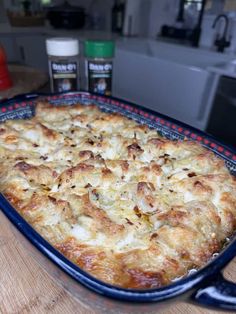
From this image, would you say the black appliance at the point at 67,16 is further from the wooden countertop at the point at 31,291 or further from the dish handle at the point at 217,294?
the dish handle at the point at 217,294

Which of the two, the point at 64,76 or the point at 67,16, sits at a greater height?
the point at 64,76

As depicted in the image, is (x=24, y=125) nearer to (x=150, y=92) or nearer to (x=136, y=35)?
(x=150, y=92)

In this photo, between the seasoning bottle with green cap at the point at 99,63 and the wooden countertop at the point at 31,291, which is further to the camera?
the seasoning bottle with green cap at the point at 99,63

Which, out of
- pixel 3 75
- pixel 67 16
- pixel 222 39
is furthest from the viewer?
pixel 67 16

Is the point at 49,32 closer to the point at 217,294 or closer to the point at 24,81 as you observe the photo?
the point at 24,81

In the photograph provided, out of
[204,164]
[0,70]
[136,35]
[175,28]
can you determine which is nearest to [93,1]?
[136,35]

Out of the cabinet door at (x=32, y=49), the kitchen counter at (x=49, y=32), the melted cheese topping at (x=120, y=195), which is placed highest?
the melted cheese topping at (x=120, y=195)

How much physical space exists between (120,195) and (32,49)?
2.91m

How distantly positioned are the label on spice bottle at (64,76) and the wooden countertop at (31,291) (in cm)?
55

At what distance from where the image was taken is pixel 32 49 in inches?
123

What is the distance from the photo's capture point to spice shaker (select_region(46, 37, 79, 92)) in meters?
0.94

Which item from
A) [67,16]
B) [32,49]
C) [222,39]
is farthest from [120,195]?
[32,49]

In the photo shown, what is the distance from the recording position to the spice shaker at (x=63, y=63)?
3.08 feet

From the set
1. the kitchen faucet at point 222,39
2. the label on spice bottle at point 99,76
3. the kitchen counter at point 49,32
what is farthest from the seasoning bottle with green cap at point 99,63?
the kitchen counter at point 49,32
